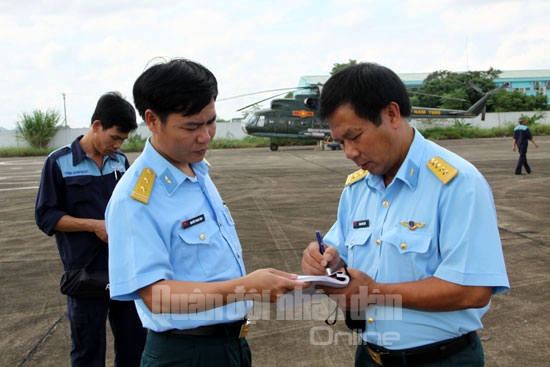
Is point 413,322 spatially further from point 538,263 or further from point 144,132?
point 144,132

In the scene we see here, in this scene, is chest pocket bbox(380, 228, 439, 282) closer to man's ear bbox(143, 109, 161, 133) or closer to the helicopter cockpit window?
man's ear bbox(143, 109, 161, 133)

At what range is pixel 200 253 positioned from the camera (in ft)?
6.07

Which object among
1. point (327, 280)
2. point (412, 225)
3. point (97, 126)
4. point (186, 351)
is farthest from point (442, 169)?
point (97, 126)

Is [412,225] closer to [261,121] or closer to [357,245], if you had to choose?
[357,245]

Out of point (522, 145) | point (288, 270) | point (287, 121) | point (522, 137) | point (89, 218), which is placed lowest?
point (288, 270)

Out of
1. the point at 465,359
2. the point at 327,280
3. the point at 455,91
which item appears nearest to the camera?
the point at 327,280

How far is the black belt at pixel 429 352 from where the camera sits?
1740 millimetres

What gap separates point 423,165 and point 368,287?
471mm

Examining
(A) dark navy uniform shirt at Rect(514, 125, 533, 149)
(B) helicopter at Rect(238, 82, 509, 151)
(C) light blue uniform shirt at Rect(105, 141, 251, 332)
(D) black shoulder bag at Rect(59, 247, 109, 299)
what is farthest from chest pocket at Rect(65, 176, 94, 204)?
(B) helicopter at Rect(238, 82, 509, 151)

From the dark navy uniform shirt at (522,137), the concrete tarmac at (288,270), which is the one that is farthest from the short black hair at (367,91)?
the dark navy uniform shirt at (522,137)

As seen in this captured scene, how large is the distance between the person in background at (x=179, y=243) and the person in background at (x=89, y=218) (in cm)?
120

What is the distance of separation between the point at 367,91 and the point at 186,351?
3.83 feet

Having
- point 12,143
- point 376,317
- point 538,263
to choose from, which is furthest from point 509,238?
point 12,143

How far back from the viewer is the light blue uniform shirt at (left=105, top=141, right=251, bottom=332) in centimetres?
168
